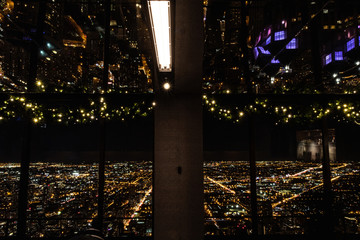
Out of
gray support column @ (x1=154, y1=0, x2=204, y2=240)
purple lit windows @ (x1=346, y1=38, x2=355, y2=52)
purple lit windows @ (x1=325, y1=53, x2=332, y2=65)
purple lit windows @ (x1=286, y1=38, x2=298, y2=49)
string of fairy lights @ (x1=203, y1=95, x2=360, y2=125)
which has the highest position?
purple lit windows @ (x1=346, y1=38, x2=355, y2=52)

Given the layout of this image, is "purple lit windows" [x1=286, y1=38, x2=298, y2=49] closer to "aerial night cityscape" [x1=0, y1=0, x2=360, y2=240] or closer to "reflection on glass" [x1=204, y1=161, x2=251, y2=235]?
"aerial night cityscape" [x1=0, y1=0, x2=360, y2=240]

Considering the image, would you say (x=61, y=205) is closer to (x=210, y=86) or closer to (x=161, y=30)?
(x=210, y=86)

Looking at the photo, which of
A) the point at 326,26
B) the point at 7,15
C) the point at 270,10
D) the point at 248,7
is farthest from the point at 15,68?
the point at 326,26

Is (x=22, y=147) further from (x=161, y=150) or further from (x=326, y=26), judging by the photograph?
(x=326, y=26)

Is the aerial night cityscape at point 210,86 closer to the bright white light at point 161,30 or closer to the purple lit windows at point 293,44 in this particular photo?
the purple lit windows at point 293,44

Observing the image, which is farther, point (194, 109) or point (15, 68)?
point (15, 68)

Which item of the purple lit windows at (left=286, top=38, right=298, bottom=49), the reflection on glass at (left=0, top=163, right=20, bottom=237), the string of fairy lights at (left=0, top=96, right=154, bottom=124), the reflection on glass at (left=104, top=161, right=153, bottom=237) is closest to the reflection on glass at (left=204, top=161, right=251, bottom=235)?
the reflection on glass at (left=104, top=161, right=153, bottom=237)
